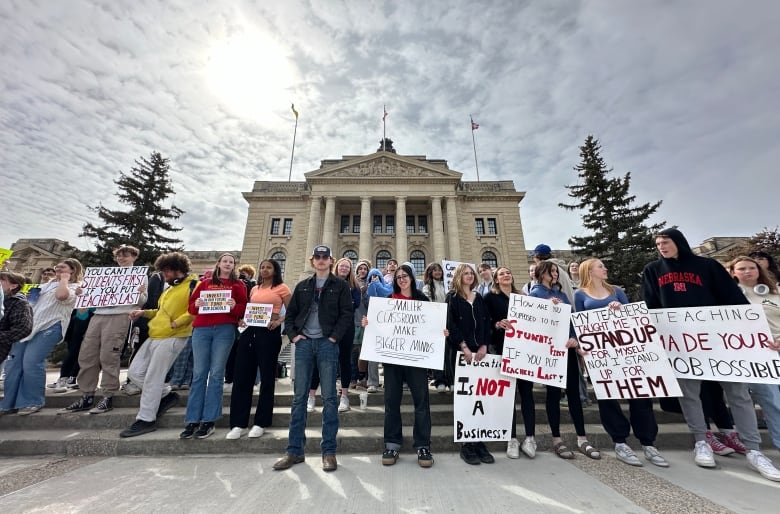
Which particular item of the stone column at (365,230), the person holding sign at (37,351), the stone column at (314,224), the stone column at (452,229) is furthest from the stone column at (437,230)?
the person holding sign at (37,351)

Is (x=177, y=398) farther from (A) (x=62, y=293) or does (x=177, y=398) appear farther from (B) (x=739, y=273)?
(B) (x=739, y=273)

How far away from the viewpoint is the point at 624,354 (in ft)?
11.4

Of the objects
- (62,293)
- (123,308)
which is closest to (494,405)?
(123,308)

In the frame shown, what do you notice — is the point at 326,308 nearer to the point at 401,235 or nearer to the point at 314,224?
the point at 401,235

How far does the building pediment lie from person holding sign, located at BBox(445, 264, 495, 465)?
2649 cm

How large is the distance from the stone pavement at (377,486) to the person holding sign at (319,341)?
245 mm

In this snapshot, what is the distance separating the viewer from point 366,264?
6.18 metres

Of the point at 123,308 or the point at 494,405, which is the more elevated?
the point at 123,308

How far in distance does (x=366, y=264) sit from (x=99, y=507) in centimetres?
462

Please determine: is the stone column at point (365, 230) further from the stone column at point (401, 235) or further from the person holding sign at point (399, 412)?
the person holding sign at point (399, 412)

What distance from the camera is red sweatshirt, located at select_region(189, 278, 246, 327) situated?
381cm

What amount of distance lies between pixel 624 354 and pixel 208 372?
5151mm

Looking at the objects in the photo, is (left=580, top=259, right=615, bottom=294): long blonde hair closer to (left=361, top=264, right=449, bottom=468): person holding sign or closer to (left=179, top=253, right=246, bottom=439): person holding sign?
(left=361, top=264, right=449, bottom=468): person holding sign

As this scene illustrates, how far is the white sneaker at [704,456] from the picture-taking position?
3.09 metres
